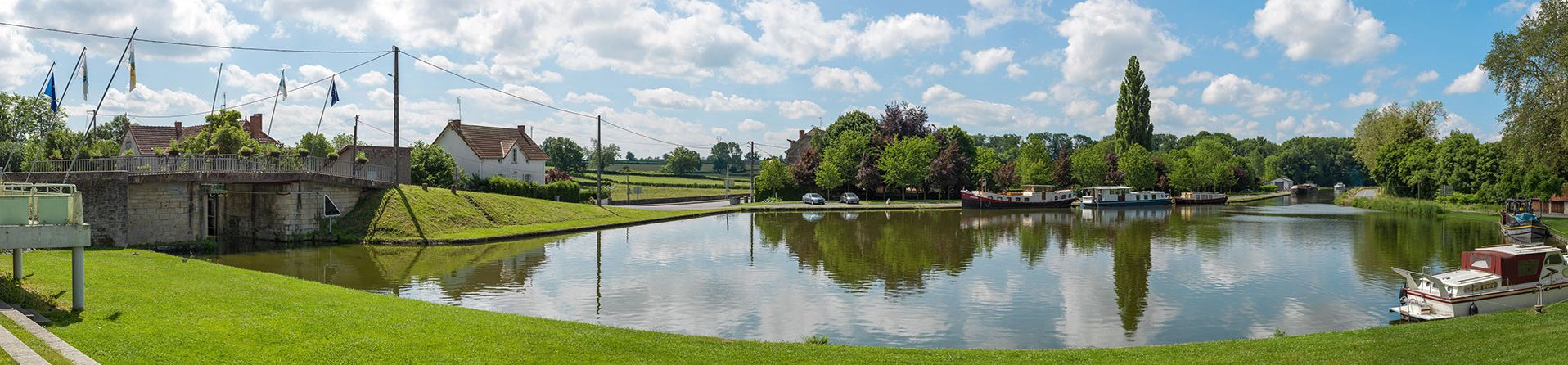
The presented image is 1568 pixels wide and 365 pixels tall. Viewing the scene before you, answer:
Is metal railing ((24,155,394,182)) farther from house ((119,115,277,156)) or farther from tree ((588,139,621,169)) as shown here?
tree ((588,139,621,169))

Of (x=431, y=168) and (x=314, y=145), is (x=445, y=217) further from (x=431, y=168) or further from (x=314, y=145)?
(x=314, y=145)

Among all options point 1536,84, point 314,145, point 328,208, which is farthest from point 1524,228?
point 314,145

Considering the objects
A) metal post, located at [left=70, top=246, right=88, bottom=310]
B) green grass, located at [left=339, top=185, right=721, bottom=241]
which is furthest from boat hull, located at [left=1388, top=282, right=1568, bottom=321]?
green grass, located at [left=339, top=185, right=721, bottom=241]

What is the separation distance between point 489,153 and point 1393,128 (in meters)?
87.6

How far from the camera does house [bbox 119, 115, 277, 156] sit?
223 ft

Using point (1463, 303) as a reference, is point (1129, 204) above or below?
above

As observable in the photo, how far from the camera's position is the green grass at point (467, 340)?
11.6 m

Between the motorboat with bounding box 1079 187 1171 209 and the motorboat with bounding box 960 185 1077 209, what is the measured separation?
1946 millimetres

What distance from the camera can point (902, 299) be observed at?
21.3 metres

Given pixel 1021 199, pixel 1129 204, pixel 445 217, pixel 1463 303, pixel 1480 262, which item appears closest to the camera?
pixel 1463 303

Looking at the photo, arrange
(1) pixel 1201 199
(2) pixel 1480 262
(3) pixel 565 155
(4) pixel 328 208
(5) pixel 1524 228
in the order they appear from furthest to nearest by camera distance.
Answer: (3) pixel 565 155 < (1) pixel 1201 199 < (5) pixel 1524 228 < (4) pixel 328 208 < (2) pixel 1480 262

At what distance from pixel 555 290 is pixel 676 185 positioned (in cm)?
8701

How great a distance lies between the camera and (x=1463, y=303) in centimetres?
1903

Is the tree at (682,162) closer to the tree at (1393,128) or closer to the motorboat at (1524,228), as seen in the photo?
the tree at (1393,128)
